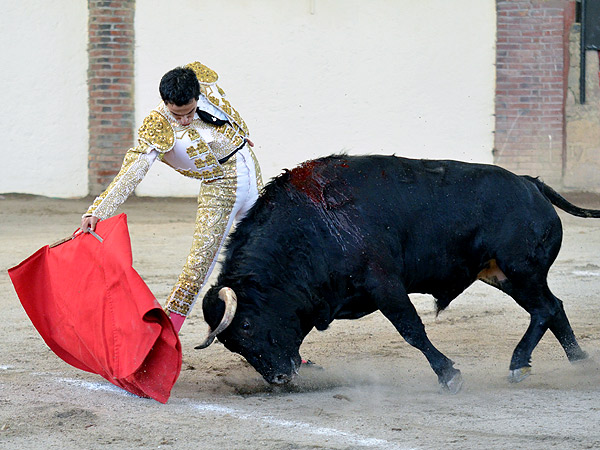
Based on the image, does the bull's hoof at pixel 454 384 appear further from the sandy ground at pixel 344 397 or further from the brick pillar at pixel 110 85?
the brick pillar at pixel 110 85

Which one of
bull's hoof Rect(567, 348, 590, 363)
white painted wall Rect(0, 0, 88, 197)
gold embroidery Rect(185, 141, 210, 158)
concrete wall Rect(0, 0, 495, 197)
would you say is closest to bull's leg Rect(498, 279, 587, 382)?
bull's hoof Rect(567, 348, 590, 363)

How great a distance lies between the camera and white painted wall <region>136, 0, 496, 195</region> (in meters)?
10.6

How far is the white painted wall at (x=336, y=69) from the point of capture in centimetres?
1061

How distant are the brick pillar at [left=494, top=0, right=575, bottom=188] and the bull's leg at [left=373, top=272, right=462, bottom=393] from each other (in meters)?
6.97

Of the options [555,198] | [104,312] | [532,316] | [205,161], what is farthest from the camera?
[555,198]

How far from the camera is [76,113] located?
10633 millimetres

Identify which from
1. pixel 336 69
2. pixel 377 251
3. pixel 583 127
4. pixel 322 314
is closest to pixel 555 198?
pixel 377 251

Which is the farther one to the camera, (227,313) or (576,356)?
(576,356)

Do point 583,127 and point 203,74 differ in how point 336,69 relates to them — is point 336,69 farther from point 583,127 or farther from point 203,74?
point 203,74

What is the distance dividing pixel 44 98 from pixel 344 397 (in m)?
7.54

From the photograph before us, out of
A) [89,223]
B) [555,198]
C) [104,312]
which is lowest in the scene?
[104,312]

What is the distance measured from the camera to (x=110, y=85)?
1050 cm

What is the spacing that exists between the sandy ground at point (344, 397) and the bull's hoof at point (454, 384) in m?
0.04

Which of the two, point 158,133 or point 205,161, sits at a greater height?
point 158,133
